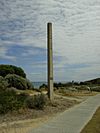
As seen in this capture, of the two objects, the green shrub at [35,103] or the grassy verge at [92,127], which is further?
the green shrub at [35,103]

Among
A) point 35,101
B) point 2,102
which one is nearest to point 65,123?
point 2,102

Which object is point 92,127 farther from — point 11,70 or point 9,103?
point 11,70

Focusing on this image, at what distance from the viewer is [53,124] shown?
48.6 ft

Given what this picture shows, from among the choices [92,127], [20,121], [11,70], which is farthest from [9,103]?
[11,70]

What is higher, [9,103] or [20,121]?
[9,103]

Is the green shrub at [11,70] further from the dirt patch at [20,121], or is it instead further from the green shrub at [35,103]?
the dirt patch at [20,121]

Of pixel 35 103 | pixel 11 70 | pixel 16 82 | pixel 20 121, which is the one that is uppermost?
pixel 11 70

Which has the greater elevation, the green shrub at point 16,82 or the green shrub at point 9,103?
the green shrub at point 16,82

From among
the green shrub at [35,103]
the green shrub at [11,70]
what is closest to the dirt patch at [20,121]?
the green shrub at [35,103]

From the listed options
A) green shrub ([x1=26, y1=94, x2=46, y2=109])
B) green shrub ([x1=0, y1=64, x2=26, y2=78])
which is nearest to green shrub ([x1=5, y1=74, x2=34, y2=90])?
green shrub ([x1=0, y1=64, x2=26, y2=78])

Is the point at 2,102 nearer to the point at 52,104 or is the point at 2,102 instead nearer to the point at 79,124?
the point at 79,124

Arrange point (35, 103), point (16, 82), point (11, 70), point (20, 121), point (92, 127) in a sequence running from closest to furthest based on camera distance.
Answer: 1. point (92, 127)
2. point (20, 121)
3. point (35, 103)
4. point (16, 82)
5. point (11, 70)

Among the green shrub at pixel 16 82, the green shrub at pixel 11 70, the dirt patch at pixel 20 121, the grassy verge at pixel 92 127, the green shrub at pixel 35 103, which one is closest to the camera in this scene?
the grassy verge at pixel 92 127

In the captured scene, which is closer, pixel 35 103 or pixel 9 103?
pixel 9 103
